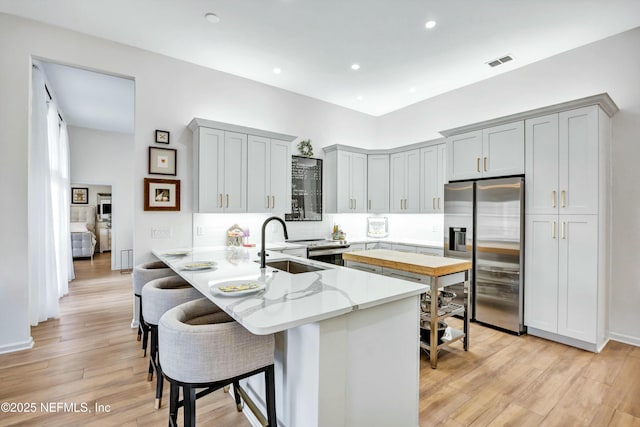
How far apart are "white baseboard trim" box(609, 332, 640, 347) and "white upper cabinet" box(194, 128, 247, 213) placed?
4304 millimetres

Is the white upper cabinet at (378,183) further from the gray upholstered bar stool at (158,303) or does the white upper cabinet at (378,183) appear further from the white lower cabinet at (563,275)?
the gray upholstered bar stool at (158,303)

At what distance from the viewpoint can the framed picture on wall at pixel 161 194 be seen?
3557 millimetres

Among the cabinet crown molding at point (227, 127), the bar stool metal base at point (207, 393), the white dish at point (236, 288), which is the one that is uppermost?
the cabinet crown molding at point (227, 127)

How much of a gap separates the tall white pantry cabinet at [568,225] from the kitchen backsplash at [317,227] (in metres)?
1.66

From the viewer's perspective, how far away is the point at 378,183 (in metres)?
5.26

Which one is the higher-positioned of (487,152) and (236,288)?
(487,152)

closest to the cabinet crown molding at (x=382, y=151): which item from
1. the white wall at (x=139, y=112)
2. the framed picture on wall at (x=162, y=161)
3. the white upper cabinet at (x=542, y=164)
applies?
the white wall at (x=139, y=112)

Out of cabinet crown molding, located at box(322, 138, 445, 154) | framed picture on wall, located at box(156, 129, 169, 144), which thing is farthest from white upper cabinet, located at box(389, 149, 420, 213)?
framed picture on wall, located at box(156, 129, 169, 144)

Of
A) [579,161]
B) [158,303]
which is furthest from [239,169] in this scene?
[579,161]

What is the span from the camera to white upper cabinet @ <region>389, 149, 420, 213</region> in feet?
15.8

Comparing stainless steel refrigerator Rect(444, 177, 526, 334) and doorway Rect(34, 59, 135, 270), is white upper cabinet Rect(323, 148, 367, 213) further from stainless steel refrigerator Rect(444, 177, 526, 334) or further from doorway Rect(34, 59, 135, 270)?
doorway Rect(34, 59, 135, 270)

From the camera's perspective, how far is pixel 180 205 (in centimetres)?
378

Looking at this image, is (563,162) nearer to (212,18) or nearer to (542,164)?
(542,164)

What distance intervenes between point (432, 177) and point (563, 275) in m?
2.05
